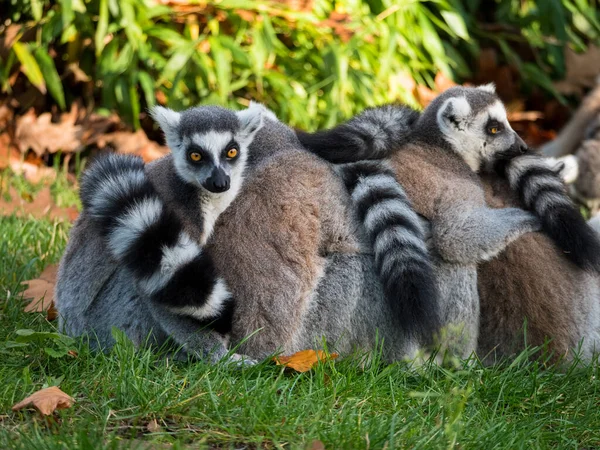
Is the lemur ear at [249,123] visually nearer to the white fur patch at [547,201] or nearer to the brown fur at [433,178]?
the brown fur at [433,178]

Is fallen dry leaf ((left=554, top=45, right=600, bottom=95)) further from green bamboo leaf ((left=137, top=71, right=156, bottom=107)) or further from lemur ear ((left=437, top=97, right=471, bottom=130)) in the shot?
lemur ear ((left=437, top=97, right=471, bottom=130))

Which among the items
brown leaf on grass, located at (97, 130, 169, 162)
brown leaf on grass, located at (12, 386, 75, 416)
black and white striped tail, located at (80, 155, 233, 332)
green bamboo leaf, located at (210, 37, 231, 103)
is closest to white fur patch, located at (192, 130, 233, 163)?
black and white striped tail, located at (80, 155, 233, 332)

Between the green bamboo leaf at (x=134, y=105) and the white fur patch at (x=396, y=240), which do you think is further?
the green bamboo leaf at (x=134, y=105)

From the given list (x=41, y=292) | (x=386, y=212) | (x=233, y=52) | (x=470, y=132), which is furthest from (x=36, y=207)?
(x=470, y=132)

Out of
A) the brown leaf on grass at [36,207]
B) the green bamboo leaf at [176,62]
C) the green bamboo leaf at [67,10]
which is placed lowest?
the brown leaf on grass at [36,207]

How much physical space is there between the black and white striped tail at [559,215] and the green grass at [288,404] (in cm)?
58

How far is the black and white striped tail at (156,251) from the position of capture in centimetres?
371

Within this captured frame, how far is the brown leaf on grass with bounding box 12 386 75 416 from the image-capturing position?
310cm

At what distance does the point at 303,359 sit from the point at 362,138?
122 cm

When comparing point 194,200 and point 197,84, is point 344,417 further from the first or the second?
point 197,84

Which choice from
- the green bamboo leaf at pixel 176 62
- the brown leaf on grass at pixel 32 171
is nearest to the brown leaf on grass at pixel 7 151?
the brown leaf on grass at pixel 32 171

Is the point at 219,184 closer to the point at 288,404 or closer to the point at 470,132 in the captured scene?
the point at 288,404

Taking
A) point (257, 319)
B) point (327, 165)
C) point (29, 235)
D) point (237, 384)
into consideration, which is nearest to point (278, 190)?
point (327, 165)

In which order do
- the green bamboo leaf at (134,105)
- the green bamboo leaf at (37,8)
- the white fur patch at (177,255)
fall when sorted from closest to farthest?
1. the white fur patch at (177,255)
2. the green bamboo leaf at (37,8)
3. the green bamboo leaf at (134,105)
